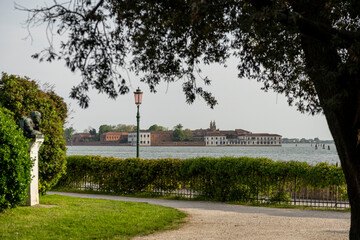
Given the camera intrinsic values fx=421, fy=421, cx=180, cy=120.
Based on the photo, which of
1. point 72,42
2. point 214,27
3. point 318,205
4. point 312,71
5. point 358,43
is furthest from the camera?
point 318,205

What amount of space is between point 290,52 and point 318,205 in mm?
9054

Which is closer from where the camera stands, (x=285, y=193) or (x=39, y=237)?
(x=39, y=237)

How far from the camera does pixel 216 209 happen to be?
12.6 m

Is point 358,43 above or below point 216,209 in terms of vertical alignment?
above

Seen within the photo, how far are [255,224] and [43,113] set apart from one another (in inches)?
Answer: 272

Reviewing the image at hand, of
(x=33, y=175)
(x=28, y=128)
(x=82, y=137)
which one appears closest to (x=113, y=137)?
(x=82, y=137)

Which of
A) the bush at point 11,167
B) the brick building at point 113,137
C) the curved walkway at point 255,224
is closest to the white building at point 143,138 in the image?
the brick building at point 113,137

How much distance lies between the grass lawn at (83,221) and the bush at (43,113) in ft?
3.62

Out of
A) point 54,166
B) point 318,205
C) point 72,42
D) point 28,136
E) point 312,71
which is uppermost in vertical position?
point 72,42

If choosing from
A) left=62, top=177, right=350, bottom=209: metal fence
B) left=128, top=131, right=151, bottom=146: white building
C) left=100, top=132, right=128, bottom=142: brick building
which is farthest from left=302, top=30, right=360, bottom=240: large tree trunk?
left=100, top=132, right=128, bottom=142: brick building

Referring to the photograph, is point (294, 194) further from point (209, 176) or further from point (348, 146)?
point (348, 146)

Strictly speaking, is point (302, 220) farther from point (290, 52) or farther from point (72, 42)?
point (72, 42)

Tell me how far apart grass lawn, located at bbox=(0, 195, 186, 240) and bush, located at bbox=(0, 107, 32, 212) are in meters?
0.44

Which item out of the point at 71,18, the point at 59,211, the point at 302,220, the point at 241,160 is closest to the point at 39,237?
the point at 59,211
